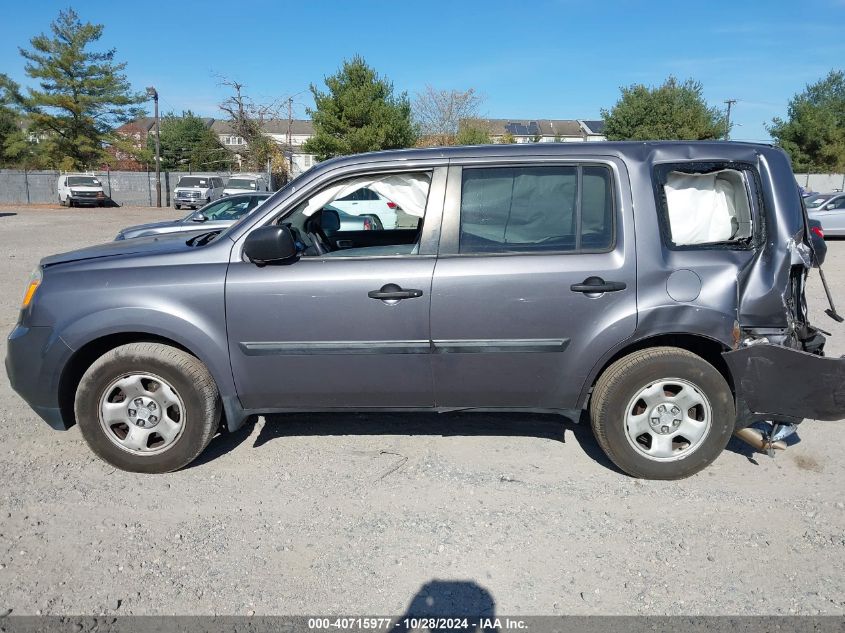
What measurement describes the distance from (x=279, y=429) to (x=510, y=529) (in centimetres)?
199

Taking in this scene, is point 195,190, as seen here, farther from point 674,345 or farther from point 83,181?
point 674,345

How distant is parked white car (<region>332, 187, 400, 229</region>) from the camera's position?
4484 millimetres

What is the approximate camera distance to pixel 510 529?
11.4 ft

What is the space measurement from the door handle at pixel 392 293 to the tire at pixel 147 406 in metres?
1.14

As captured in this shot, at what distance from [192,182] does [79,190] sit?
6.55 m

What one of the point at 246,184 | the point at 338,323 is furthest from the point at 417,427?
the point at 246,184

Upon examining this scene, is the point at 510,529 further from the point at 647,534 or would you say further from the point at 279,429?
the point at 279,429

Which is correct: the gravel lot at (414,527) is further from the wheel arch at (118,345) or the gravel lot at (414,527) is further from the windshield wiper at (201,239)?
the windshield wiper at (201,239)

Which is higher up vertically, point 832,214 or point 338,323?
point 832,214

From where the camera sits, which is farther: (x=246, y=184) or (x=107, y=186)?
Result: (x=107, y=186)

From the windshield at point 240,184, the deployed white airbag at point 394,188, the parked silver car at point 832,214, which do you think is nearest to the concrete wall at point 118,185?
the windshield at point 240,184

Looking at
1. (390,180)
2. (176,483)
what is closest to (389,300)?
(390,180)

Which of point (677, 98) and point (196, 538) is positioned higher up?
point (677, 98)

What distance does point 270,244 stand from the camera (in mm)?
3791
